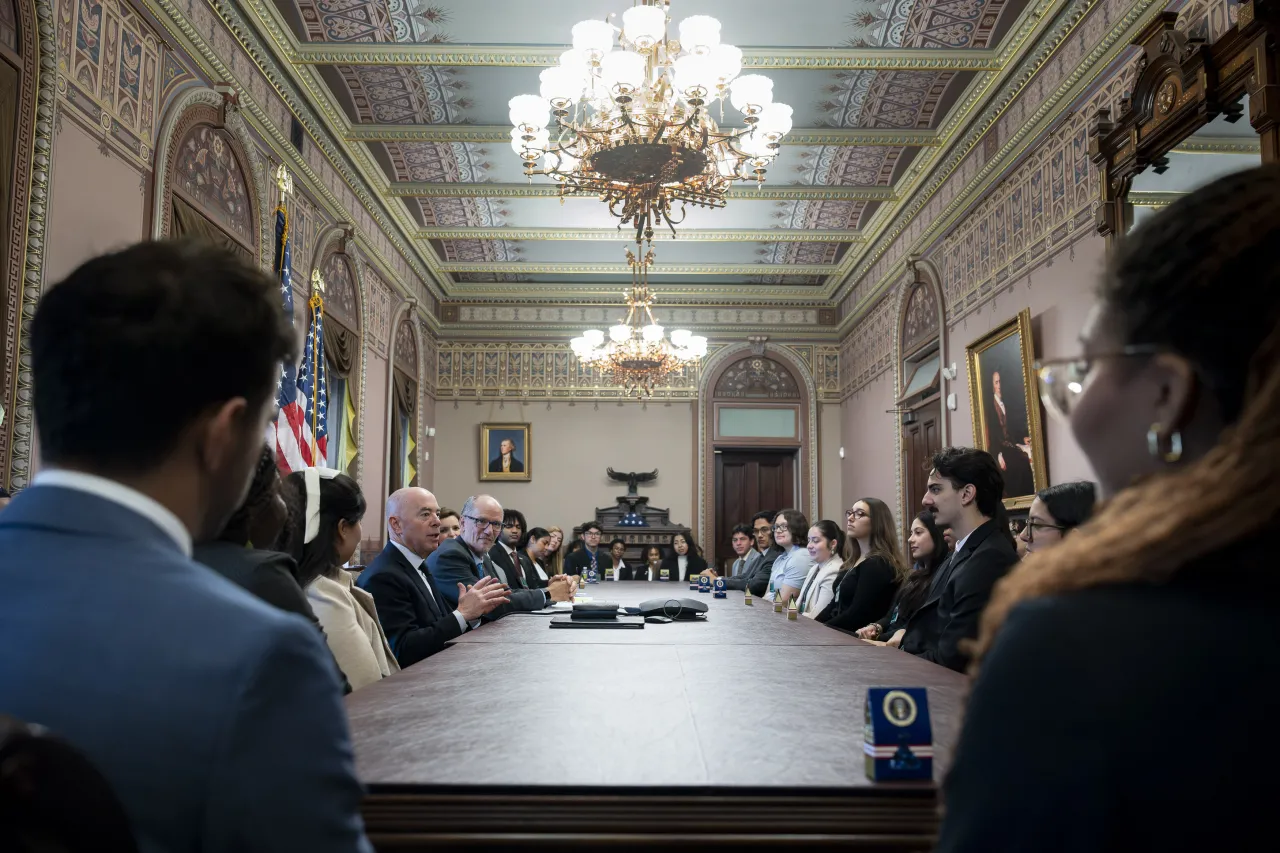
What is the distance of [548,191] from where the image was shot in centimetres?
1014

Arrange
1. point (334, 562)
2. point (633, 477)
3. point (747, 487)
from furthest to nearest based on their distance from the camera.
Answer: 1. point (747, 487)
2. point (633, 477)
3. point (334, 562)

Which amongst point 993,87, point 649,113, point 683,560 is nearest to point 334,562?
point 649,113

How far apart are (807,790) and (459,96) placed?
7.76 meters

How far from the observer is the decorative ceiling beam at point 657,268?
13.3 meters

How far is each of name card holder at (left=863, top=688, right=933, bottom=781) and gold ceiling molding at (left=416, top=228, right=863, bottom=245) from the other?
10152 mm

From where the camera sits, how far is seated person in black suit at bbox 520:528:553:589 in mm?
9430

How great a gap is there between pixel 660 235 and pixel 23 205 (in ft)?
25.9

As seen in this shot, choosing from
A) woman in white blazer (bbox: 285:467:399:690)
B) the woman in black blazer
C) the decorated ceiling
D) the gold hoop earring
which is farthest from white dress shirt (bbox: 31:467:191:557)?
the woman in black blazer

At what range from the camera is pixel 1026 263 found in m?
7.87

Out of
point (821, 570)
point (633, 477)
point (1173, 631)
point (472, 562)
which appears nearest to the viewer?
point (1173, 631)

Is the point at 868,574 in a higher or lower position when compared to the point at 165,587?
lower

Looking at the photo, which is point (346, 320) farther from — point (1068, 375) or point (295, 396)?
point (1068, 375)

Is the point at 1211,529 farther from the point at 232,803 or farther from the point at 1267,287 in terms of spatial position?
the point at 232,803

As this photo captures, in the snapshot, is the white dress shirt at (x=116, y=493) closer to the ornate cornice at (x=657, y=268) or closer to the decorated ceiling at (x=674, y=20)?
the decorated ceiling at (x=674, y=20)
